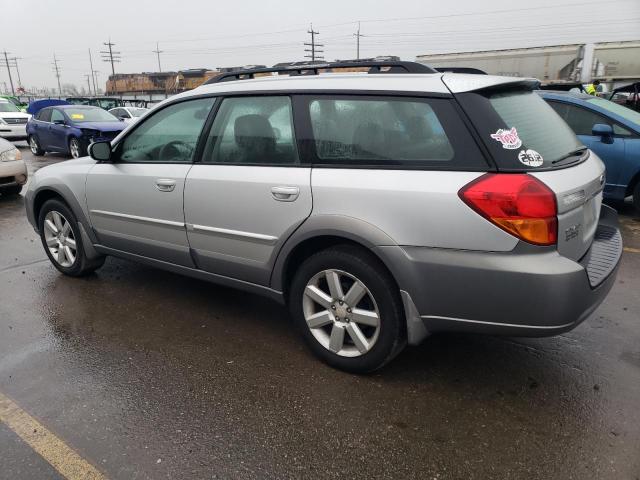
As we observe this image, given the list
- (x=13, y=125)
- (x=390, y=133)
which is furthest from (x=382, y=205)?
(x=13, y=125)

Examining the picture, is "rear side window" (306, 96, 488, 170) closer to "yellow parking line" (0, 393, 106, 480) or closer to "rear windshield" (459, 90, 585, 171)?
"rear windshield" (459, 90, 585, 171)

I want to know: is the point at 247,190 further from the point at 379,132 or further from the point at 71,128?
the point at 71,128

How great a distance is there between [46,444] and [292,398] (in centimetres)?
121

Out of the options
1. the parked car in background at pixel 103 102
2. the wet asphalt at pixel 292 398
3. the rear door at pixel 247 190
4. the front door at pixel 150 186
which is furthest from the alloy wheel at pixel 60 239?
the parked car in background at pixel 103 102

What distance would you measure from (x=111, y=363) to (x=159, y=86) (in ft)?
154

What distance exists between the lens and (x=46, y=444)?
7.98ft

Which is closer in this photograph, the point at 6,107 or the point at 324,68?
the point at 324,68

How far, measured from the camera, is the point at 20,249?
568 cm

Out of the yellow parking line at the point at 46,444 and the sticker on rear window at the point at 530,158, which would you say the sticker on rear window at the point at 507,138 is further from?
the yellow parking line at the point at 46,444

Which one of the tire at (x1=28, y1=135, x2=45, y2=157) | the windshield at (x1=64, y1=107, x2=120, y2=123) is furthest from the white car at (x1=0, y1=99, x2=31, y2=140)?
the windshield at (x1=64, y1=107, x2=120, y2=123)

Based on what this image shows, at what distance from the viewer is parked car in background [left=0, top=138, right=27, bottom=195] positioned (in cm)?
825

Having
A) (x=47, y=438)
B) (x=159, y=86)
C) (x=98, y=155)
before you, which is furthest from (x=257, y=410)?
(x=159, y=86)

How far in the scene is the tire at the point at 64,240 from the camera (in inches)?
176

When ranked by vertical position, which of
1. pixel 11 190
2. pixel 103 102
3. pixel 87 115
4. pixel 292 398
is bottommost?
pixel 11 190
